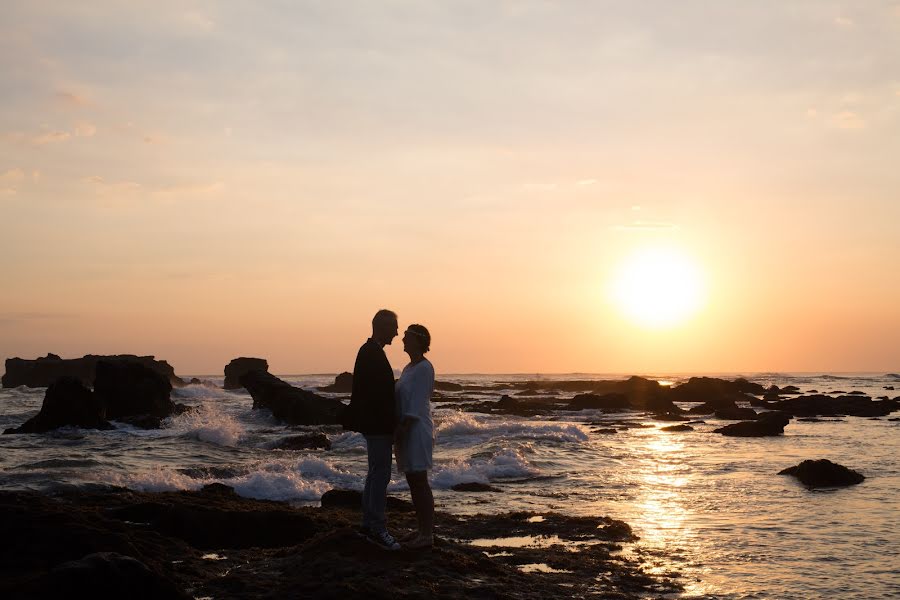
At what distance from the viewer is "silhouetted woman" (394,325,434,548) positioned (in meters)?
8.50

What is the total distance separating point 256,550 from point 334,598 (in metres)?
3.04

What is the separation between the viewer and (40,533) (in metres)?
7.78

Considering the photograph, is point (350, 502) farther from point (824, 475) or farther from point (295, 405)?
point (295, 405)

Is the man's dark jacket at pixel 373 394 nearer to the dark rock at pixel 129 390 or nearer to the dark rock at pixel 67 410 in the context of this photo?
the dark rock at pixel 67 410

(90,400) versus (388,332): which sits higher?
(388,332)

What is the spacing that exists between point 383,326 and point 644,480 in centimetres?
1136

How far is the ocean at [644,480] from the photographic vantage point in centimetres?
962

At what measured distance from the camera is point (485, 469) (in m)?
19.2

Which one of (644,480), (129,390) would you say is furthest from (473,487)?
(129,390)

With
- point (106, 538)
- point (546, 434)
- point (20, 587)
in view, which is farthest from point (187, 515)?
point (546, 434)

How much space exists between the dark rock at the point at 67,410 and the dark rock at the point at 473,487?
19.0m

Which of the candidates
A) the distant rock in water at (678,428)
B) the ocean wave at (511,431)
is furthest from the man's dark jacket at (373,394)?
the distant rock in water at (678,428)

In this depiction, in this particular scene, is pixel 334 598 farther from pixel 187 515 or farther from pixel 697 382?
pixel 697 382

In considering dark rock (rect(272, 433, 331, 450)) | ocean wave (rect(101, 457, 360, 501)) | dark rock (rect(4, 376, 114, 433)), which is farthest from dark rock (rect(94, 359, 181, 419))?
ocean wave (rect(101, 457, 360, 501))
